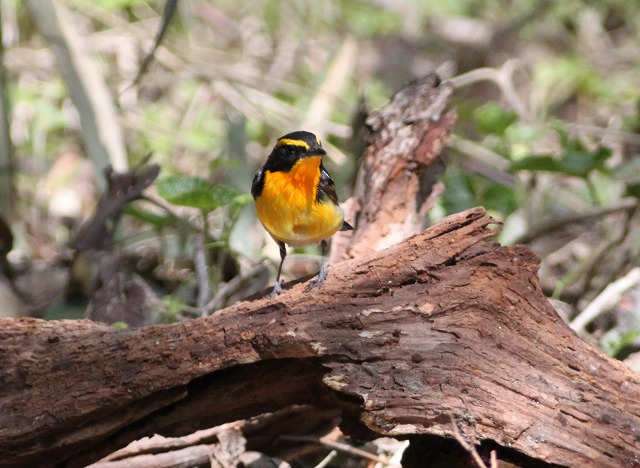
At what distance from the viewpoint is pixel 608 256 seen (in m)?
5.40

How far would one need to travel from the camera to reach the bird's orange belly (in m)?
3.58

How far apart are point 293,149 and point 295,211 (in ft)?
0.93

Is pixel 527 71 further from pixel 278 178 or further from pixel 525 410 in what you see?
pixel 525 410

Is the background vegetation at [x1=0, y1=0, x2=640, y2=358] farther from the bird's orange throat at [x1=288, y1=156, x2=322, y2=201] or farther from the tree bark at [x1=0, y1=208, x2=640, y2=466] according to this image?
the tree bark at [x1=0, y1=208, x2=640, y2=466]

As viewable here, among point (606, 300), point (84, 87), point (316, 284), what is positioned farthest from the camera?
point (84, 87)

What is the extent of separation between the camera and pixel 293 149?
3619mm

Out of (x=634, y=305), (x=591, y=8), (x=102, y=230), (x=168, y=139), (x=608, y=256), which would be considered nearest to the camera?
(x=102, y=230)

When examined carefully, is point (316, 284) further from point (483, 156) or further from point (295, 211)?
point (483, 156)

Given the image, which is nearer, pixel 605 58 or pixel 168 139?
pixel 168 139

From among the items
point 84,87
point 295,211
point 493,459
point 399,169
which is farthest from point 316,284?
point 84,87

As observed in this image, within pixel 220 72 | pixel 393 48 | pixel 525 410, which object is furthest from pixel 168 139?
pixel 525 410

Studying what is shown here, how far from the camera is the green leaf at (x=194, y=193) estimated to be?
3844mm

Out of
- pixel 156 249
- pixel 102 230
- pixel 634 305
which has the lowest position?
pixel 634 305

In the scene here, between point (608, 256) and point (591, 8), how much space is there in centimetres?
585
